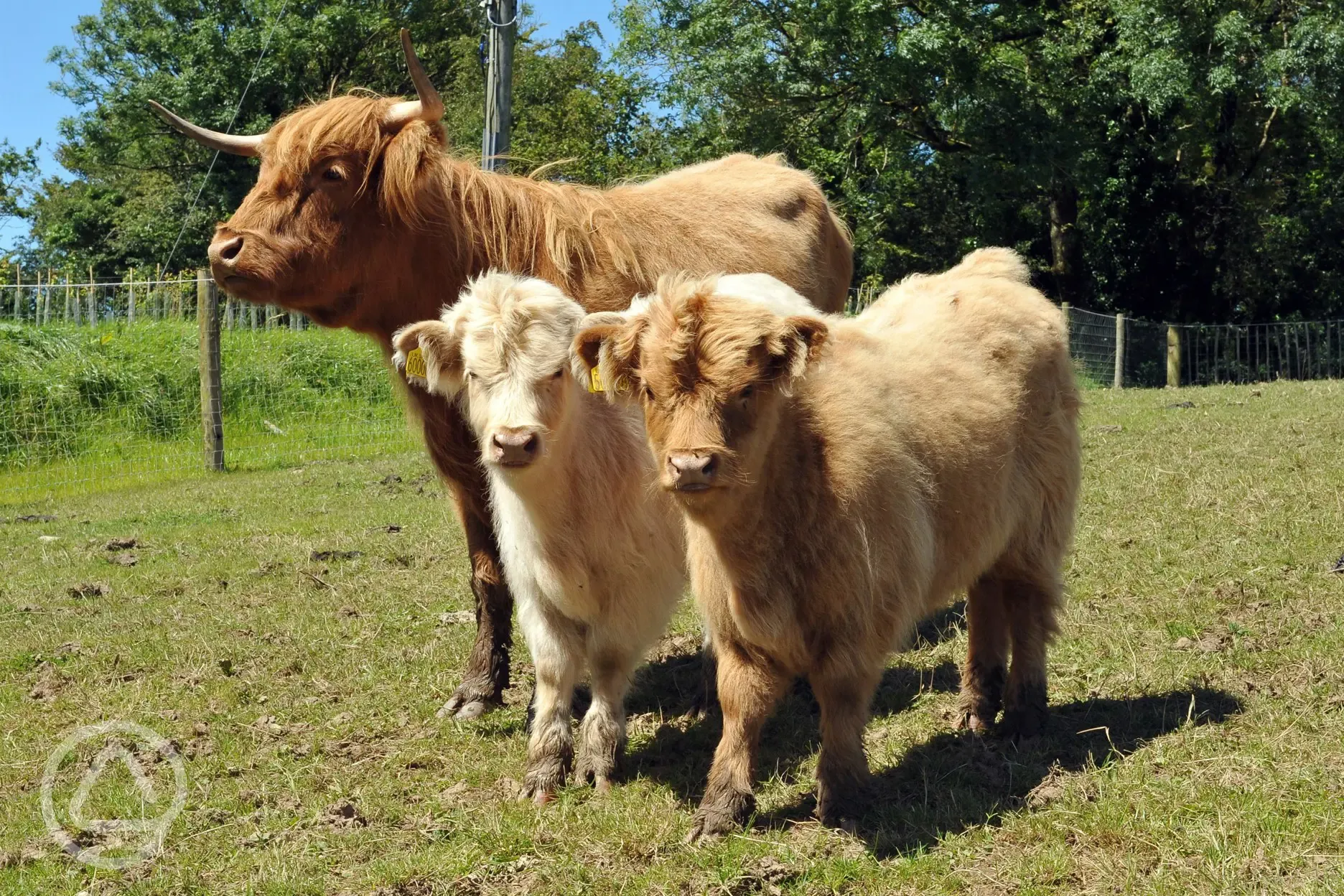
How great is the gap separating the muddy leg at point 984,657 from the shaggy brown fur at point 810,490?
17 cm

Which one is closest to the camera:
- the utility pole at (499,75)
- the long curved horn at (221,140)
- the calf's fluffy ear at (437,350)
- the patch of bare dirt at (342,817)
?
the patch of bare dirt at (342,817)

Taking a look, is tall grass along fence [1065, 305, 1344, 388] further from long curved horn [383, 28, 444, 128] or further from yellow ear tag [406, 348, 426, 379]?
yellow ear tag [406, 348, 426, 379]

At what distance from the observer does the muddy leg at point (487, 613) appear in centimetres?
596

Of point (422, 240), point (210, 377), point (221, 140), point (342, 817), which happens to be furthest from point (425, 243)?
point (210, 377)

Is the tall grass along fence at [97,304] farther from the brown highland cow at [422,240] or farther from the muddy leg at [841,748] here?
the muddy leg at [841,748]

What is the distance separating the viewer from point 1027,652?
5.20m

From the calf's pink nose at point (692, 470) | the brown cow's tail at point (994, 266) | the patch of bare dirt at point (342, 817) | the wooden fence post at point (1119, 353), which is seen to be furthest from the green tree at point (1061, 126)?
the patch of bare dirt at point (342, 817)

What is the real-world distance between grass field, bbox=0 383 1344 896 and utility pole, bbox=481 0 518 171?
162 inches

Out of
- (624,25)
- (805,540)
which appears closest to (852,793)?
(805,540)

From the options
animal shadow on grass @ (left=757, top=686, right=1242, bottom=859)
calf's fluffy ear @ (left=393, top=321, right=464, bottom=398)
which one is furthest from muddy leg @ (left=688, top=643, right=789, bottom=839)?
calf's fluffy ear @ (left=393, top=321, right=464, bottom=398)

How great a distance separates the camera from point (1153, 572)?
6.99m

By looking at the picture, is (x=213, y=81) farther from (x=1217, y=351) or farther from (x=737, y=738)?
(x=737, y=738)

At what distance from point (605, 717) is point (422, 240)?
2.30m

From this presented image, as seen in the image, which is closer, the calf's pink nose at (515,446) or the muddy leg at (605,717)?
the calf's pink nose at (515,446)
